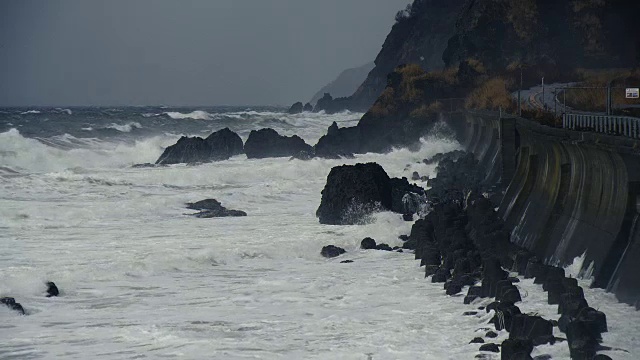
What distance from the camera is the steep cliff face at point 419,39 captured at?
118750 mm

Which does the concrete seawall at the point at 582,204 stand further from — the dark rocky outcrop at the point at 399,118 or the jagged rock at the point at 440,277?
the dark rocky outcrop at the point at 399,118

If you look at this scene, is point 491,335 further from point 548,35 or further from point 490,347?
point 548,35

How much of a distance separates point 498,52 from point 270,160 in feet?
81.0

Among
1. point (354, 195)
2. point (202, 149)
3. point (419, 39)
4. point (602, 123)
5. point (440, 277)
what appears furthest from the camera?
point (419, 39)

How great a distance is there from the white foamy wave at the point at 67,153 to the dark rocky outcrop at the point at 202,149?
263 cm

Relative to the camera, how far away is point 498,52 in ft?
237

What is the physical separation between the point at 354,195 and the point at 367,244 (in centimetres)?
449

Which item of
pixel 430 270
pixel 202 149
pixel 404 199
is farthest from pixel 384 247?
pixel 202 149

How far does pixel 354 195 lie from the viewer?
88.5ft

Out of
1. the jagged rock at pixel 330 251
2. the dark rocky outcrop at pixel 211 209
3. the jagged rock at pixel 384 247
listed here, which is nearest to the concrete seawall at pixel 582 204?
the jagged rock at pixel 384 247

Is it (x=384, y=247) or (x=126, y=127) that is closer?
(x=384, y=247)

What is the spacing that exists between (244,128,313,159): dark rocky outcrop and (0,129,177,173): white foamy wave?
621cm

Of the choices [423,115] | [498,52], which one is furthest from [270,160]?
[498,52]

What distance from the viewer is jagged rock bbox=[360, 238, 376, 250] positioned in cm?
2261
